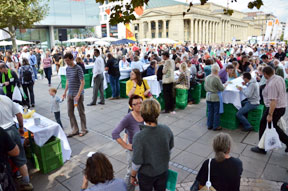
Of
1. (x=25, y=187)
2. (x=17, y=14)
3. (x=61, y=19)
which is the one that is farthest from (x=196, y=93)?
(x=61, y=19)

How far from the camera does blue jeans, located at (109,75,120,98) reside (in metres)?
9.61

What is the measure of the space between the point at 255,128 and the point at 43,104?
7.96 metres

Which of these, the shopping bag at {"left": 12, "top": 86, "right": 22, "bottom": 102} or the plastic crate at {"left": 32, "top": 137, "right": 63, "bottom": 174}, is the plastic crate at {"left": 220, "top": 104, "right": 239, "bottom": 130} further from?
the shopping bag at {"left": 12, "top": 86, "right": 22, "bottom": 102}

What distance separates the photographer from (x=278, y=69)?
26.8 feet

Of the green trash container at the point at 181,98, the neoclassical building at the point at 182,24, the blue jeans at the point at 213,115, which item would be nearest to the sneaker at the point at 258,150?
the blue jeans at the point at 213,115

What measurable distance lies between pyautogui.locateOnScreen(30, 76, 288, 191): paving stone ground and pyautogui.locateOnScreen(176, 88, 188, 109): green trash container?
14.8 inches

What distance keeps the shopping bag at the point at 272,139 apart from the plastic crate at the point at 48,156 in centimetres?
413

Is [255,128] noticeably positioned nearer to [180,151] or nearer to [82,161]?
[180,151]

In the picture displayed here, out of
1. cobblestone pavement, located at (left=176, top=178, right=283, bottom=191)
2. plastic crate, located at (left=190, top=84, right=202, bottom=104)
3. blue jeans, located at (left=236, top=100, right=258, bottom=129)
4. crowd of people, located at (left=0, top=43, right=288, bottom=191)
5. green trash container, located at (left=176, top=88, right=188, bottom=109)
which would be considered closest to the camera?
crowd of people, located at (left=0, top=43, right=288, bottom=191)

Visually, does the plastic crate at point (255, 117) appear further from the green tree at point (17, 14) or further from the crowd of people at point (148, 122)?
the green tree at point (17, 14)

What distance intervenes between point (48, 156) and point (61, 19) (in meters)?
41.1

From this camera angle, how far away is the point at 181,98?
320 inches

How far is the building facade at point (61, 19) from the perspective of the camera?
3906 cm

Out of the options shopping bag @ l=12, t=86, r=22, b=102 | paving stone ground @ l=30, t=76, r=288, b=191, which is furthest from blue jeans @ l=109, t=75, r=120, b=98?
shopping bag @ l=12, t=86, r=22, b=102
